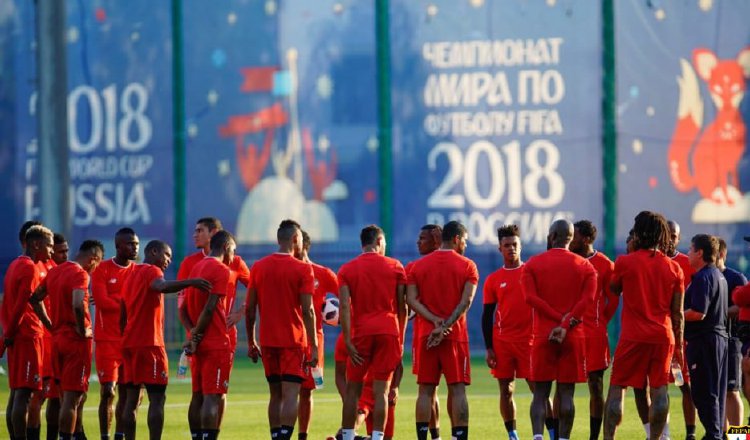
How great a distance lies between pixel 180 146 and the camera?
A: 29109mm

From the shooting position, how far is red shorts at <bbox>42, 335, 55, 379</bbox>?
14.0 metres

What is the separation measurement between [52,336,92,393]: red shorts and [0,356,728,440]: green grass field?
218 cm

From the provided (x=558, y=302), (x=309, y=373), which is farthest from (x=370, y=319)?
(x=558, y=302)

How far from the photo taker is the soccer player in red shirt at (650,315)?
41.4 feet

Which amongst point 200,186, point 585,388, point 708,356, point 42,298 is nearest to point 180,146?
point 200,186

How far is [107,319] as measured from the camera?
14195 millimetres

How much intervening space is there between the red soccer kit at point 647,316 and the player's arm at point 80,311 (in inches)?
191

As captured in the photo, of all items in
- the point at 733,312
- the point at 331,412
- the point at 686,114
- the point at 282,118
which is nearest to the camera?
the point at 733,312

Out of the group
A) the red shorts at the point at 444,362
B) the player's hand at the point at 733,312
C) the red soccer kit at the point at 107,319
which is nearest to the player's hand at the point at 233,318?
the red soccer kit at the point at 107,319

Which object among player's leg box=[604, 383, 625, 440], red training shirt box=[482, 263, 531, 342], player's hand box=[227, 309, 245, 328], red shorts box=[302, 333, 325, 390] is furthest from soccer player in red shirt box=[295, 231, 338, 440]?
player's leg box=[604, 383, 625, 440]

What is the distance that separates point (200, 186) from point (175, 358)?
12.0 feet

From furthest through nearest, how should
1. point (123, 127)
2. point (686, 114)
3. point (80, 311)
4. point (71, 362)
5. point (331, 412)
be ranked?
1. point (123, 127)
2. point (686, 114)
3. point (331, 412)
4. point (71, 362)
5. point (80, 311)

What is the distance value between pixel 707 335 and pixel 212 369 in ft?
14.6

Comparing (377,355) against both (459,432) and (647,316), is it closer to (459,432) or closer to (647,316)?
(459,432)
